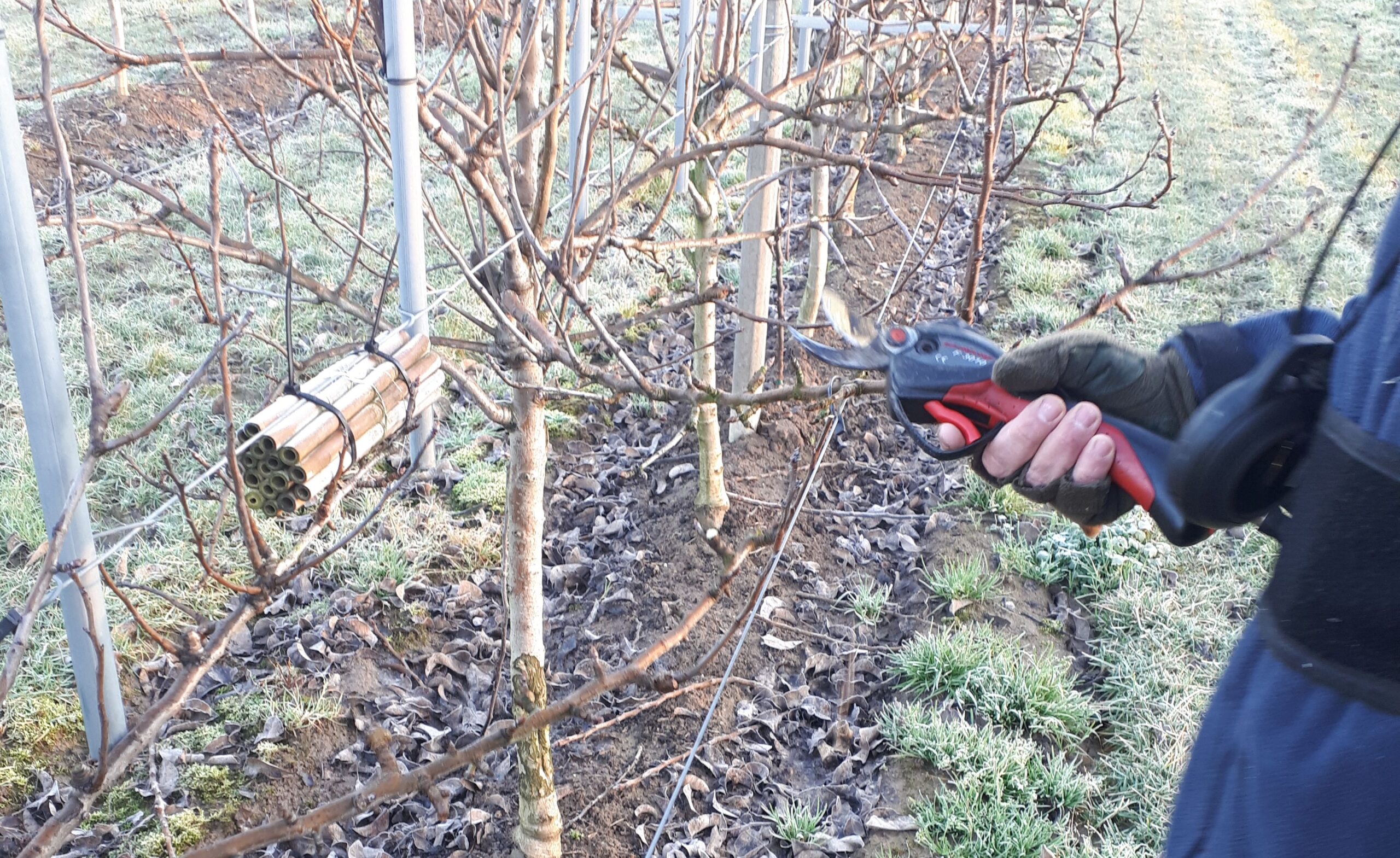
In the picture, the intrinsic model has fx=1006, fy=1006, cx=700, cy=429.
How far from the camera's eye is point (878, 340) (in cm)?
176

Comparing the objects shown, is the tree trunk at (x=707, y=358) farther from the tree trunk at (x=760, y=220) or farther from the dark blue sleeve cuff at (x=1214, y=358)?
the dark blue sleeve cuff at (x=1214, y=358)

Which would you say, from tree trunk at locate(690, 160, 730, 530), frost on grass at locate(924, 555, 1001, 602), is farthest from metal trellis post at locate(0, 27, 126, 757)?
frost on grass at locate(924, 555, 1001, 602)

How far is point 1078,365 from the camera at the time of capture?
Result: 1.52 m

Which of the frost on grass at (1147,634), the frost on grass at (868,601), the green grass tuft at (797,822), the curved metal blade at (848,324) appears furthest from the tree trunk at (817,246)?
the curved metal blade at (848,324)

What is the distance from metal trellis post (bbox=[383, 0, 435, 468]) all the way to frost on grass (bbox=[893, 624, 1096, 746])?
1976 mm

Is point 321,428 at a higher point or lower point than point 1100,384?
lower

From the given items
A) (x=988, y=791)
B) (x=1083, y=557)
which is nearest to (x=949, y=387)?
(x=988, y=791)

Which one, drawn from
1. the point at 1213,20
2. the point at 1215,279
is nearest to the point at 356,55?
the point at 1215,279

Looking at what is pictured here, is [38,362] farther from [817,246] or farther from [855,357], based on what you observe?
[817,246]

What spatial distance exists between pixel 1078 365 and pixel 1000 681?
210 cm

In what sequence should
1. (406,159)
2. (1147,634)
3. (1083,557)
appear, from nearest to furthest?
1. (406,159)
2. (1147,634)
3. (1083,557)

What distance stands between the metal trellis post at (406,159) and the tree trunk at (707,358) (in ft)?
4.83

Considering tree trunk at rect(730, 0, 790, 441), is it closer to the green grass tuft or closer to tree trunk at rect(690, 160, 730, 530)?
tree trunk at rect(690, 160, 730, 530)

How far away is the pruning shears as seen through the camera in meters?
1.51
